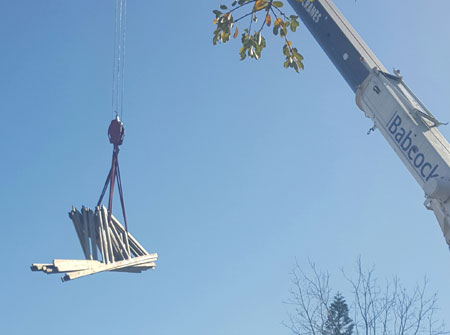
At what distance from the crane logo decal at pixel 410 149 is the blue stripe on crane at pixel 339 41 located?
1003mm

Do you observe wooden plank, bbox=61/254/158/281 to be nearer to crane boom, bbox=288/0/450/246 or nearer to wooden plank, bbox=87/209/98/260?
wooden plank, bbox=87/209/98/260

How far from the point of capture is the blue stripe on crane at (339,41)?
30.1 feet

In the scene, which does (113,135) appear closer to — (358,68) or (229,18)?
(358,68)

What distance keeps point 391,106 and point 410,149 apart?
768 millimetres

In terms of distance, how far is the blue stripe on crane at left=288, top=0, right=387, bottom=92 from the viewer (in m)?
9.17

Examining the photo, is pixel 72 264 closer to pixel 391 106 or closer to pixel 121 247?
pixel 121 247

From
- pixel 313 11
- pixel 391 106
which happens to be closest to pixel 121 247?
pixel 391 106

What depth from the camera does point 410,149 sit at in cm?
812

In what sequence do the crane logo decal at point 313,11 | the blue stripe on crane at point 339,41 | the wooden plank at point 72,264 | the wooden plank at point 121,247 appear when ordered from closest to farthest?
the wooden plank at point 72,264, the wooden plank at point 121,247, the blue stripe on crane at point 339,41, the crane logo decal at point 313,11

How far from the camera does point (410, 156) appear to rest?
26.6 ft

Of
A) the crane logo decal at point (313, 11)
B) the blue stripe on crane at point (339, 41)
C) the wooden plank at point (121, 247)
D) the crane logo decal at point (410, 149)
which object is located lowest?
the crane logo decal at point (410, 149)

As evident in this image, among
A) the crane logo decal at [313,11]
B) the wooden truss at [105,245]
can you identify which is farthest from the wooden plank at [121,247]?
the crane logo decal at [313,11]

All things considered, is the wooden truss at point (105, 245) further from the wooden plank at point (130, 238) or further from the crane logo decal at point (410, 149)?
the crane logo decal at point (410, 149)

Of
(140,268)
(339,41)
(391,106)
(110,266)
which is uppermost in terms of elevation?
(339,41)
